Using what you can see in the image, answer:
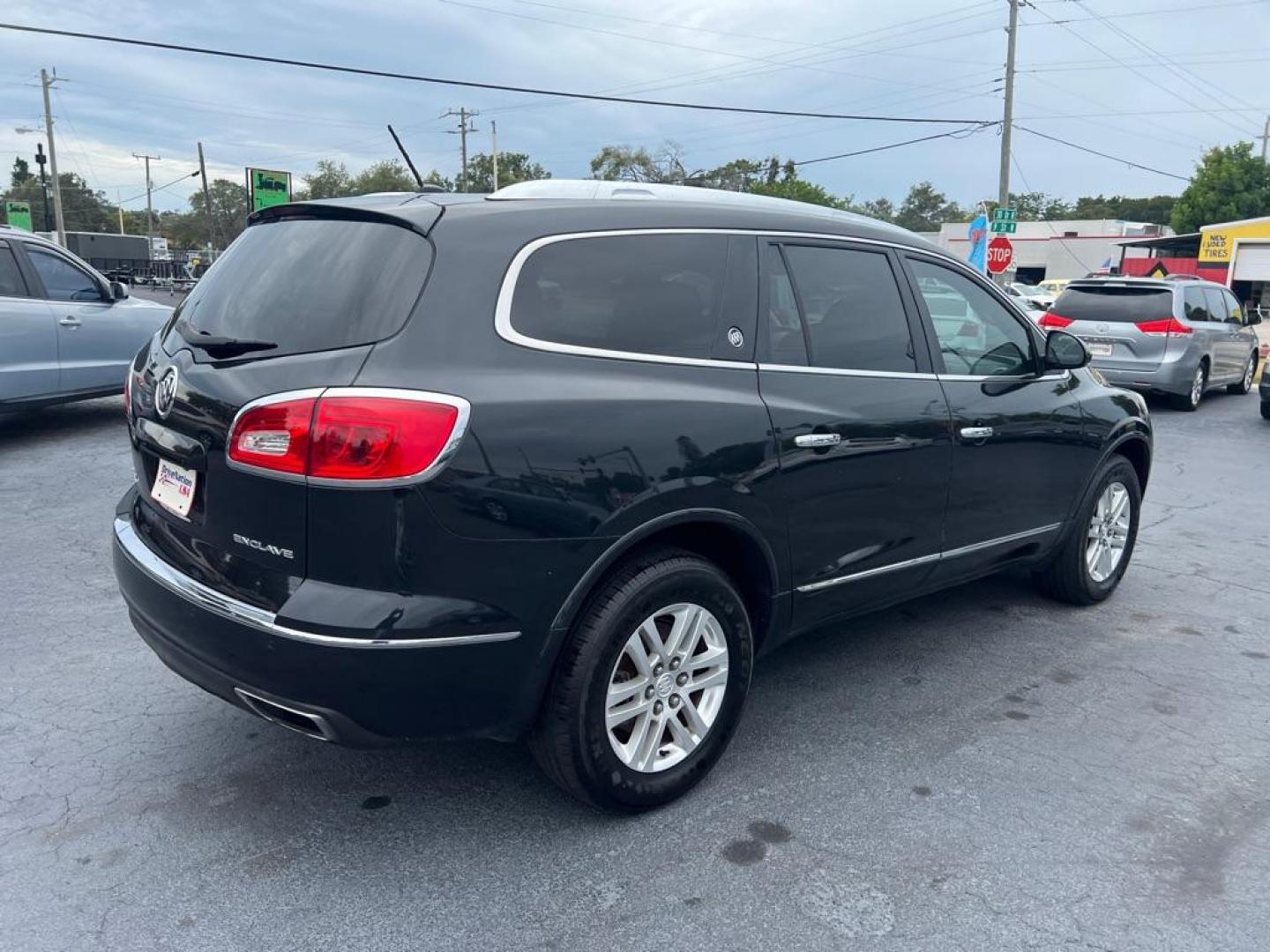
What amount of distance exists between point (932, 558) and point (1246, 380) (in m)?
14.4

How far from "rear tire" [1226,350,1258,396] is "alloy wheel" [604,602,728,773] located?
587 inches

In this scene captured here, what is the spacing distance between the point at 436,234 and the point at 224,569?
108 cm

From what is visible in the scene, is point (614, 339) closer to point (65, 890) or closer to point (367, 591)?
point (367, 591)

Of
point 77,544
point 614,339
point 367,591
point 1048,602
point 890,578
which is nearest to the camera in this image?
point 367,591

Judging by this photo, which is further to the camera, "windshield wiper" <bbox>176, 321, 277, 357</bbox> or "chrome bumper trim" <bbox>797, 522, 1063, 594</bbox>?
"chrome bumper trim" <bbox>797, 522, 1063, 594</bbox>

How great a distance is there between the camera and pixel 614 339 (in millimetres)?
2945

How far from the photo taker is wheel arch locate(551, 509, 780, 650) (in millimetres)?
2754

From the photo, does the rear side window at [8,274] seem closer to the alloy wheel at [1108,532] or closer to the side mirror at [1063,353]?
the side mirror at [1063,353]

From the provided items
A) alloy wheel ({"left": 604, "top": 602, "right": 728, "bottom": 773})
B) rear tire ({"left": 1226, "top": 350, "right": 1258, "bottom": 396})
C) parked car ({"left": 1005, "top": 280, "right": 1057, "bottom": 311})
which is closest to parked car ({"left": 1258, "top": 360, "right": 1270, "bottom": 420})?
rear tire ({"left": 1226, "top": 350, "right": 1258, "bottom": 396})

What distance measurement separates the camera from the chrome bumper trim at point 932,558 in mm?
3564

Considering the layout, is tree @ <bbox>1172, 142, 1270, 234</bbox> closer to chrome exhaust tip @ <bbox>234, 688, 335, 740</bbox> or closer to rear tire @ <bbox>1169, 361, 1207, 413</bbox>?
rear tire @ <bbox>1169, 361, 1207, 413</bbox>

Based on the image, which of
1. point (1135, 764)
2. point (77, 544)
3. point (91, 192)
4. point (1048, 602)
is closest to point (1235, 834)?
point (1135, 764)

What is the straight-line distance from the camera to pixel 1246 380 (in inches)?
616

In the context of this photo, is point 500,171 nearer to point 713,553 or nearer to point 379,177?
point 379,177
